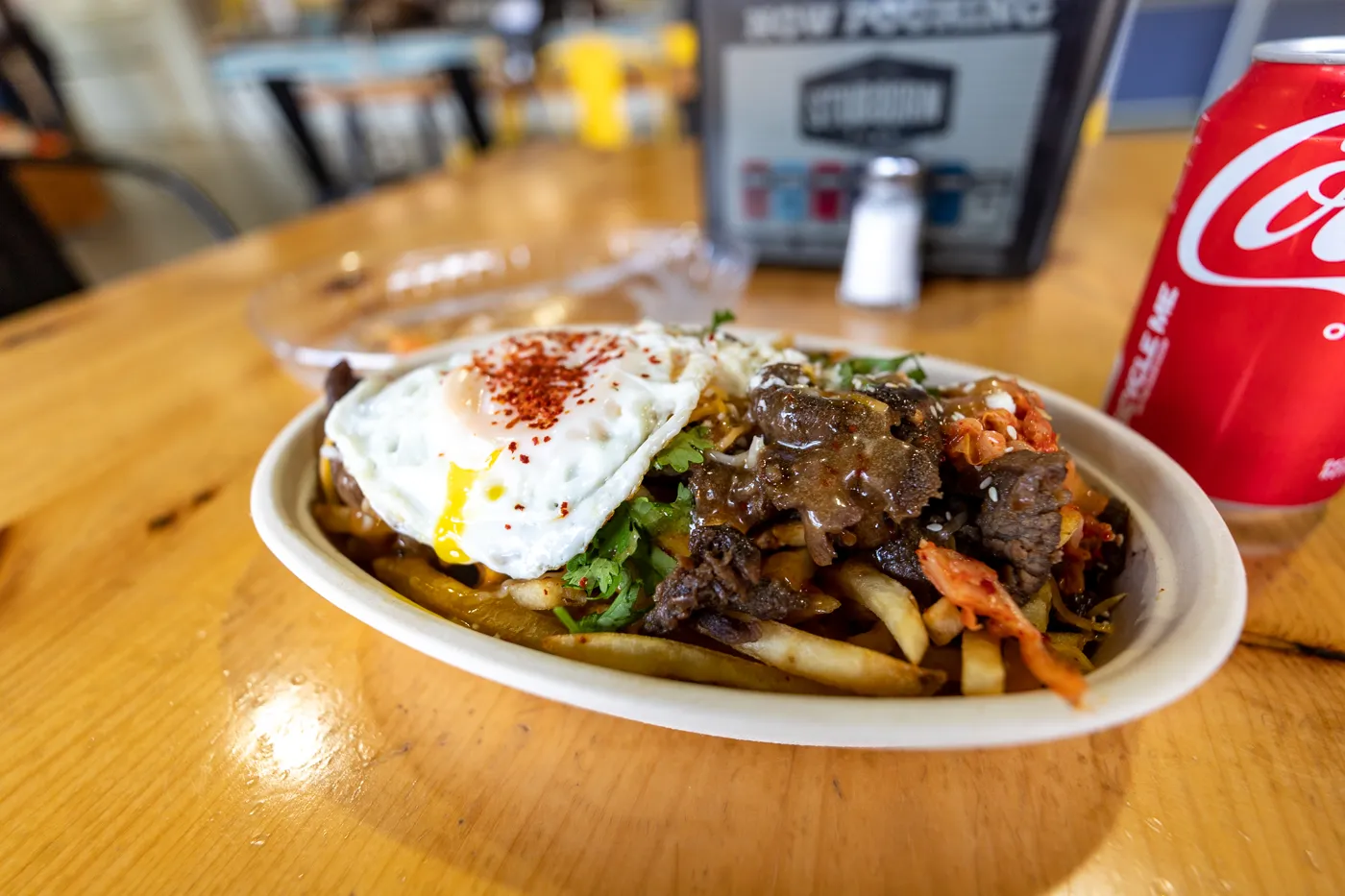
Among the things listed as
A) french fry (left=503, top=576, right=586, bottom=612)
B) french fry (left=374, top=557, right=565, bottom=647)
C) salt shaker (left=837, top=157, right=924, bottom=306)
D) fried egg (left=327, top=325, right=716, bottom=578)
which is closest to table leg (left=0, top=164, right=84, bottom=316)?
fried egg (left=327, top=325, right=716, bottom=578)

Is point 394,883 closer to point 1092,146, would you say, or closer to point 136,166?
point 136,166

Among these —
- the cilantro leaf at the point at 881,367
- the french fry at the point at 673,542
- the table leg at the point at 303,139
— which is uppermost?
the cilantro leaf at the point at 881,367

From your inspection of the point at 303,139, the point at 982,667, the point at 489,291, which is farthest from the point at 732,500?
the point at 303,139

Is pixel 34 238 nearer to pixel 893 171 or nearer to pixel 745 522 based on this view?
pixel 893 171

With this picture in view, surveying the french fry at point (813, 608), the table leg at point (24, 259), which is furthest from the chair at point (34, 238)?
the french fry at point (813, 608)

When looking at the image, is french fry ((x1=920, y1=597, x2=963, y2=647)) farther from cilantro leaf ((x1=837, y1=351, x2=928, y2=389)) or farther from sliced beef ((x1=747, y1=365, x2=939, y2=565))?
cilantro leaf ((x1=837, y1=351, x2=928, y2=389))

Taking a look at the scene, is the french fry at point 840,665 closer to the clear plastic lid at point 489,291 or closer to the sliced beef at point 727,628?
the sliced beef at point 727,628
